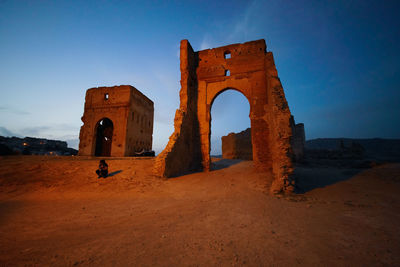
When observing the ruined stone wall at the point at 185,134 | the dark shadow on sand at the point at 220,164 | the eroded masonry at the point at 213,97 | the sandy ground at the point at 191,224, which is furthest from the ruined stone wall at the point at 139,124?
the sandy ground at the point at 191,224

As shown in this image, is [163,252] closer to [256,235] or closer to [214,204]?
[256,235]

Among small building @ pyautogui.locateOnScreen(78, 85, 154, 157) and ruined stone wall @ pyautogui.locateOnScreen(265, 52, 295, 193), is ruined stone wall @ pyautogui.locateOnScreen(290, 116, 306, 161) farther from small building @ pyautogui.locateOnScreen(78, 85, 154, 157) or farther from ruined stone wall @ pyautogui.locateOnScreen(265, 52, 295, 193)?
small building @ pyautogui.locateOnScreen(78, 85, 154, 157)

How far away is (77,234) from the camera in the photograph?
8.40ft

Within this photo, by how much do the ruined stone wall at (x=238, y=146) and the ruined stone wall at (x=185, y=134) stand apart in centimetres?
1038

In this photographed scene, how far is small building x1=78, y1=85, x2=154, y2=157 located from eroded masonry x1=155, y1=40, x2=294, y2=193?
289 inches

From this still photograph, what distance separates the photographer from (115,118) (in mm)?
14086

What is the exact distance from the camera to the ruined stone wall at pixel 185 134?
7.05 meters

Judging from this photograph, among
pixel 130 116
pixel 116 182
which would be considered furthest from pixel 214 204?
pixel 130 116

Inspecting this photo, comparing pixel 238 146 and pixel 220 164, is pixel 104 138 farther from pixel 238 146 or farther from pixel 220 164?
pixel 238 146

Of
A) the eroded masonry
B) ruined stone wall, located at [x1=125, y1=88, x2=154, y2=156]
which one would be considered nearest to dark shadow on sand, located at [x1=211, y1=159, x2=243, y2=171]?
the eroded masonry

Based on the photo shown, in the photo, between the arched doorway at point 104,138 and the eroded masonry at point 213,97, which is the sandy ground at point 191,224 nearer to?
the eroded masonry at point 213,97

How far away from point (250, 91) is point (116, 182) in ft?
25.7

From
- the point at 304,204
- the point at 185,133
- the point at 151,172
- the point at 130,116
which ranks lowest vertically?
the point at 304,204

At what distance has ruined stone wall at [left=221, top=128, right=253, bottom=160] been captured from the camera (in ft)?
59.1
